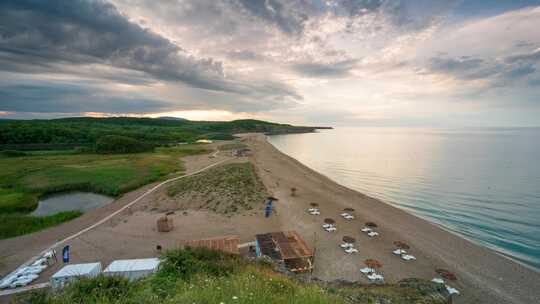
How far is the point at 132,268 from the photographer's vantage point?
40.7 ft

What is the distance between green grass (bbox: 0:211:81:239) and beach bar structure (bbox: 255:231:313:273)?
21512 mm

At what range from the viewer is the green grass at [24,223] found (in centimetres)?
1977

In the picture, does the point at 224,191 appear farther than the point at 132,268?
Yes

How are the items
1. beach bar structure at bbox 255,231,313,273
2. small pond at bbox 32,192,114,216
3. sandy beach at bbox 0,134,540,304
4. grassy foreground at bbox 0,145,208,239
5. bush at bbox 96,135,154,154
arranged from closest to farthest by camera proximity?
beach bar structure at bbox 255,231,313,273 → sandy beach at bbox 0,134,540,304 → grassy foreground at bbox 0,145,208,239 → small pond at bbox 32,192,114,216 → bush at bbox 96,135,154,154

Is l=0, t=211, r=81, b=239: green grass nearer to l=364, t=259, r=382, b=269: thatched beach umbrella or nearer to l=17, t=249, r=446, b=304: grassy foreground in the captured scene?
l=17, t=249, r=446, b=304: grassy foreground

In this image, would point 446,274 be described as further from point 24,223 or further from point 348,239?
point 24,223

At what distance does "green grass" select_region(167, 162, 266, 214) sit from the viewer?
24.9 meters

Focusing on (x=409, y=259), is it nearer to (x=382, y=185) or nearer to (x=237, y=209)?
(x=237, y=209)

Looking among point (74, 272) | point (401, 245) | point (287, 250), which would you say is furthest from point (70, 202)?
point (401, 245)

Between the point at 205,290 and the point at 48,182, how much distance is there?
44.6 metres

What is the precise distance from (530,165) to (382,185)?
4057 cm

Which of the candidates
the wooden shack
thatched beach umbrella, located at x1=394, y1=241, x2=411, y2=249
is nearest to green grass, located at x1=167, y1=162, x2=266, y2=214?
the wooden shack

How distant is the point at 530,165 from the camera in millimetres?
50688

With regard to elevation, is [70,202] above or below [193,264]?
below
